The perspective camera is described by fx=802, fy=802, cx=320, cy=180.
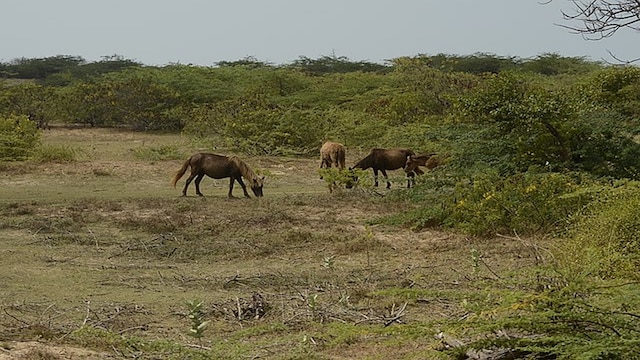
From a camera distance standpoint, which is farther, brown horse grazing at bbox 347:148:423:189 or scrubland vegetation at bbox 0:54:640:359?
brown horse grazing at bbox 347:148:423:189

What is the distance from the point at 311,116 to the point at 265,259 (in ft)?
44.3

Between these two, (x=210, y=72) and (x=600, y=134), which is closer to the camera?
(x=600, y=134)

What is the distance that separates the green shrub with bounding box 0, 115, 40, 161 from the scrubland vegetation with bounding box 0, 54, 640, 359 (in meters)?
0.05

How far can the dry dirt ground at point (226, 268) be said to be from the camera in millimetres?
5844

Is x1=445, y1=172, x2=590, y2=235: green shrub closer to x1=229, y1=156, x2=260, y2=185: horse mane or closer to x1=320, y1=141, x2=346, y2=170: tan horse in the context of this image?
x1=229, y1=156, x2=260, y2=185: horse mane

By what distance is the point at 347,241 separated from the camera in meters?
10.2

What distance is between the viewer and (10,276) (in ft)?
27.6

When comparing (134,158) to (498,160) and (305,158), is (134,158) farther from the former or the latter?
(498,160)

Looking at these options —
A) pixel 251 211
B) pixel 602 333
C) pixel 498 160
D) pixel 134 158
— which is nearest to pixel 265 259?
pixel 251 211

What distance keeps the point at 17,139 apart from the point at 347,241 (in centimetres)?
1146

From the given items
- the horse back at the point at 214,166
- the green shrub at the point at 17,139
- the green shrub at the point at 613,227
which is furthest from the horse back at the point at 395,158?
the green shrub at the point at 613,227

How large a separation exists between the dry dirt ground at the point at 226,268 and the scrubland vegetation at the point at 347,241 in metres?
0.04

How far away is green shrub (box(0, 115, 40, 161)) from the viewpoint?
1838 cm

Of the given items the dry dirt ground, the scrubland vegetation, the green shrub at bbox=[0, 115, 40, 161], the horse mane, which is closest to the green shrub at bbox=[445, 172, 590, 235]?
the scrubland vegetation
